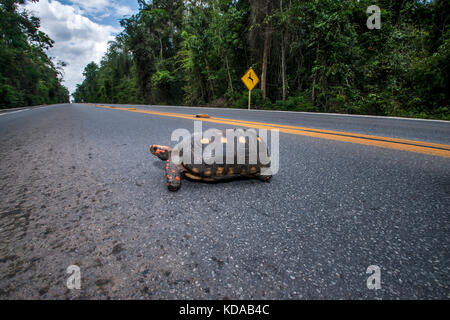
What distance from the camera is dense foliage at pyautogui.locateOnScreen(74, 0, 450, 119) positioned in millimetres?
7706

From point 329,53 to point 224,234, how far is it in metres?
11.4

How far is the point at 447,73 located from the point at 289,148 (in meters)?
9.10

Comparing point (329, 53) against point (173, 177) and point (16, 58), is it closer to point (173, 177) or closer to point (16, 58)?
point (173, 177)

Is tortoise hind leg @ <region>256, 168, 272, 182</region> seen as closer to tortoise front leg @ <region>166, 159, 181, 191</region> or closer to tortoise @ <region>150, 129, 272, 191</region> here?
tortoise @ <region>150, 129, 272, 191</region>

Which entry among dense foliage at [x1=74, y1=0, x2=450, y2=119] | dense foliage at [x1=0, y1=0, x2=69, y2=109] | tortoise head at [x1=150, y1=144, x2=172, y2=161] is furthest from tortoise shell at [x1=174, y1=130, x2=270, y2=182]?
dense foliage at [x1=0, y1=0, x2=69, y2=109]

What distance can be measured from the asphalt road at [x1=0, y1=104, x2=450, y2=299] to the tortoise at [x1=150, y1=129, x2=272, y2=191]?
0.06m

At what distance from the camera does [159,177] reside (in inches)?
48.8

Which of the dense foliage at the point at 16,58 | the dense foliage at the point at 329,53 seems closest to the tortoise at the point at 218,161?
the dense foliage at the point at 329,53

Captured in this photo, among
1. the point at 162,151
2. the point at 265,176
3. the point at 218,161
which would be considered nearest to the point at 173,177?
the point at 218,161

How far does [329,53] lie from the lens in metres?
9.33
